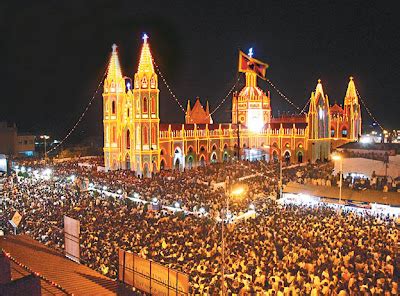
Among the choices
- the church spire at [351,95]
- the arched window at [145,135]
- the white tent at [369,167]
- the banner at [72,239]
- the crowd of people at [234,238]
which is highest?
the church spire at [351,95]

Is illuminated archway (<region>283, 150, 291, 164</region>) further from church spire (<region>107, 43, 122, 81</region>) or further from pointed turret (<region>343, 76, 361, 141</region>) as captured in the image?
church spire (<region>107, 43, 122, 81</region>)

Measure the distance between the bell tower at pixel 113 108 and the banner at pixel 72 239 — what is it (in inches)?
1055

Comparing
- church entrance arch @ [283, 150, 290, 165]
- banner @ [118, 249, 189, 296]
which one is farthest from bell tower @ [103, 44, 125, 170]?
banner @ [118, 249, 189, 296]

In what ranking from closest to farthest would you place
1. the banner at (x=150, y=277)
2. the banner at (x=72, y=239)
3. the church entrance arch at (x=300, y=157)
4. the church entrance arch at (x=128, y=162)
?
the banner at (x=150, y=277) → the banner at (x=72, y=239) → the church entrance arch at (x=128, y=162) → the church entrance arch at (x=300, y=157)

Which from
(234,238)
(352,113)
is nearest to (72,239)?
(234,238)

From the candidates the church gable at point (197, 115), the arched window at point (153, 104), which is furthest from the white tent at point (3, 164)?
the church gable at point (197, 115)

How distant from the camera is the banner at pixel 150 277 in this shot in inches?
432

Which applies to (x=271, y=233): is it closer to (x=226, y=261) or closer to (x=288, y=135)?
(x=226, y=261)

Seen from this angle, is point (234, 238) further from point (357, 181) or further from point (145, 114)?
point (145, 114)

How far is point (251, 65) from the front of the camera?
3036cm

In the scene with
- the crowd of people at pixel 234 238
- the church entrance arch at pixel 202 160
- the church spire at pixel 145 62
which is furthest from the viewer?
the church entrance arch at pixel 202 160

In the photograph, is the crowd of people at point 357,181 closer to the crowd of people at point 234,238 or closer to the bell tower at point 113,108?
the crowd of people at point 234,238

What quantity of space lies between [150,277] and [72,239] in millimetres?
4181

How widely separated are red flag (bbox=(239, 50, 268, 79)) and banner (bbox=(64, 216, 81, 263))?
63.5ft
